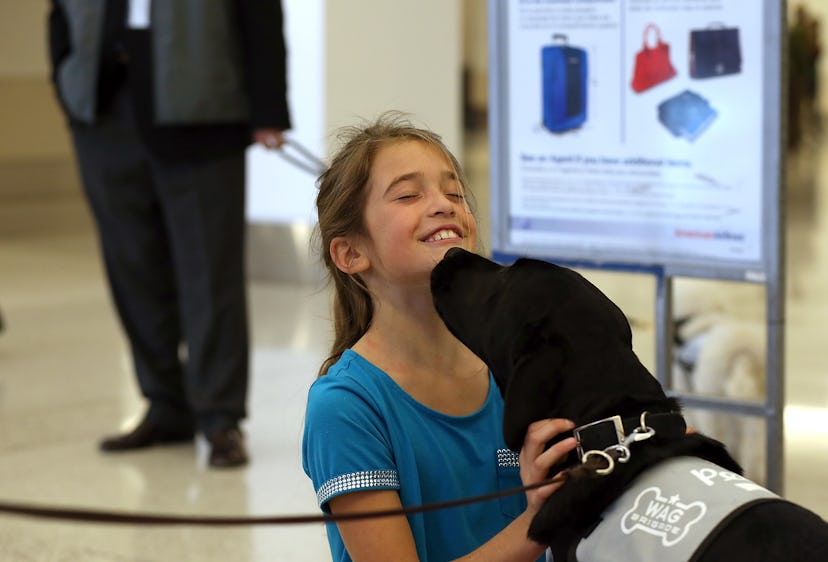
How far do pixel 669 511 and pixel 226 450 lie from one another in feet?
9.36

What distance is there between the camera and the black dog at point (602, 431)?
4.54 ft

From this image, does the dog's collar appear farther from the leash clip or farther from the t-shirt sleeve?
the t-shirt sleeve

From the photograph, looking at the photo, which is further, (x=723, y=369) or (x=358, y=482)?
(x=723, y=369)

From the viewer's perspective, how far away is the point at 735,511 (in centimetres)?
138

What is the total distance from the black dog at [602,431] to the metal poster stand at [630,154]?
1.42 metres

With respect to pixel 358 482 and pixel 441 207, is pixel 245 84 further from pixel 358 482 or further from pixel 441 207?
pixel 358 482

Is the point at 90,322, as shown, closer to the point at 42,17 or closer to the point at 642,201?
the point at 642,201

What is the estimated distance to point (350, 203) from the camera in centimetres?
192

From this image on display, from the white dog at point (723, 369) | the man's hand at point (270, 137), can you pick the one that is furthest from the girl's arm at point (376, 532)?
the man's hand at point (270, 137)

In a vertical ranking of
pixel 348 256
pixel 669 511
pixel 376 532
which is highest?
pixel 348 256

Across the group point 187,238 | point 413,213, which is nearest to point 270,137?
point 187,238

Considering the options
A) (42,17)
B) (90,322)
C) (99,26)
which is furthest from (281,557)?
(42,17)

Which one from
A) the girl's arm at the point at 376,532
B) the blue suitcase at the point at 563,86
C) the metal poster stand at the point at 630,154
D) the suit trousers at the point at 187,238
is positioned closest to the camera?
the girl's arm at the point at 376,532

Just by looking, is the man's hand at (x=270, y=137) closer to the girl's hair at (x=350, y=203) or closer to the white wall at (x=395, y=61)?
the girl's hair at (x=350, y=203)
